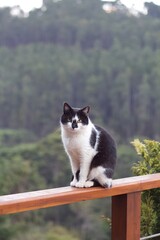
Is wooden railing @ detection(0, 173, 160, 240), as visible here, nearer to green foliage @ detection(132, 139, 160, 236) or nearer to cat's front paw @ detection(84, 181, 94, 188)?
cat's front paw @ detection(84, 181, 94, 188)

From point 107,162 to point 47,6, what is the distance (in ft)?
40.4

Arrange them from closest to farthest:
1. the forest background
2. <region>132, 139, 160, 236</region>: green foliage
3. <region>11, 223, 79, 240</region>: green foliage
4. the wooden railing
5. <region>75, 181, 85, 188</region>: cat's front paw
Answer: the wooden railing → <region>75, 181, 85, 188</region>: cat's front paw → <region>132, 139, 160, 236</region>: green foliage → <region>11, 223, 79, 240</region>: green foliage → the forest background

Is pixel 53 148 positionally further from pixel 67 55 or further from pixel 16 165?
pixel 67 55

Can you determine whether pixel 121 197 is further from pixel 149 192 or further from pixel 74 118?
pixel 149 192

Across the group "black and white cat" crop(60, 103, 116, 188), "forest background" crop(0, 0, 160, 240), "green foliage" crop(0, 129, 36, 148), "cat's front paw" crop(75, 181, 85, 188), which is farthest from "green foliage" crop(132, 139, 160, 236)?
"green foliage" crop(0, 129, 36, 148)

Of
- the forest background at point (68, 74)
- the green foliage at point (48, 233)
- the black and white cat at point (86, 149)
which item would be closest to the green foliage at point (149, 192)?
the black and white cat at point (86, 149)

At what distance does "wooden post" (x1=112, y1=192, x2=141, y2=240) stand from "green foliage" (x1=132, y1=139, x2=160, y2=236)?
0.41 meters

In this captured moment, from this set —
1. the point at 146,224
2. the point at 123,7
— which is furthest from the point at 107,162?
the point at 123,7

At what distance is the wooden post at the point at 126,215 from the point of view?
1.64m

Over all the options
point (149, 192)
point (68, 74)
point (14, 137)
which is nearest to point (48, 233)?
point (14, 137)

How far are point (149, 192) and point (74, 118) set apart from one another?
680mm

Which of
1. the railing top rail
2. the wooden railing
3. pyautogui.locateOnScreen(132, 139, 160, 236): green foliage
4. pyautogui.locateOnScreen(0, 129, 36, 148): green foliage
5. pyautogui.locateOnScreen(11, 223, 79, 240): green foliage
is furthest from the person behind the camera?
pyautogui.locateOnScreen(0, 129, 36, 148): green foliage

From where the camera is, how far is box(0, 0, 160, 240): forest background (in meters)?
12.0

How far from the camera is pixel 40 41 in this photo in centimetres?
1303
